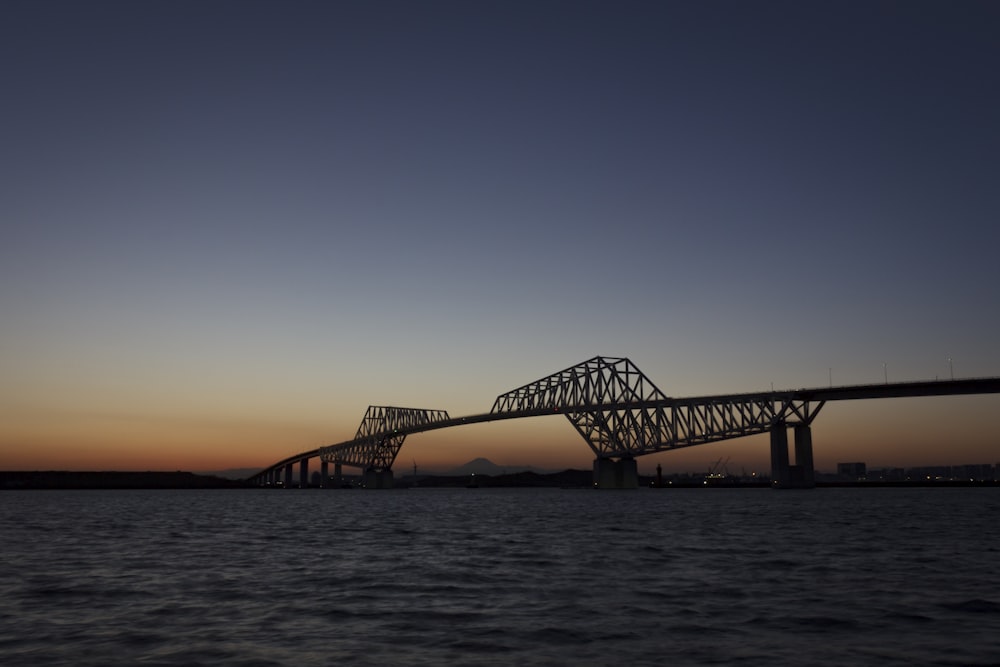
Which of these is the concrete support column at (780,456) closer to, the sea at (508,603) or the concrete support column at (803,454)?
the concrete support column at (803,454)

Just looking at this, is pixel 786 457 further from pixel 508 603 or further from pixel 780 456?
pixel 508 603

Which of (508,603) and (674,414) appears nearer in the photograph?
(508,603)

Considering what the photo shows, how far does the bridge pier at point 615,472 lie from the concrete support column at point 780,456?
28.6m

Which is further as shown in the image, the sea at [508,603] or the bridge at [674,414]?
the bridge at [674,414]

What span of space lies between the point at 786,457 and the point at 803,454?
2.80 m

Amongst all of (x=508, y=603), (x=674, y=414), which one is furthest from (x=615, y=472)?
(x=508, y=603)

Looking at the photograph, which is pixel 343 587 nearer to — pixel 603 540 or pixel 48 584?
pixel 48 584

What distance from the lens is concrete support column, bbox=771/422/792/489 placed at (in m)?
134

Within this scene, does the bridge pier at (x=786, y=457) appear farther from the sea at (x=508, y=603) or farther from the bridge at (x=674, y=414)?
the sea at (x=508, y=603)

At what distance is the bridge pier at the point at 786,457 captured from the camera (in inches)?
5256

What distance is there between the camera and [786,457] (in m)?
134

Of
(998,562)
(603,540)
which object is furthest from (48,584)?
(998,562)

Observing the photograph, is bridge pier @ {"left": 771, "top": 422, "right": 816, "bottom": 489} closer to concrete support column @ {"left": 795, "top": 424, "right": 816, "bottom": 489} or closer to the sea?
concrete support column @ {"left": 795, "top": 424, "right": 816, "bottom": 489}


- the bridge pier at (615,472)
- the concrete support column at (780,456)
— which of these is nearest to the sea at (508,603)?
the concrete support column at (780,456)
